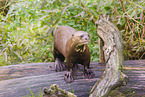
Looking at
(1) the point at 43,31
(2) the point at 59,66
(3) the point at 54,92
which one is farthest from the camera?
(1) the point at 43,31

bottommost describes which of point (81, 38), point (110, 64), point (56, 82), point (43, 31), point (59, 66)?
point (56, 82)

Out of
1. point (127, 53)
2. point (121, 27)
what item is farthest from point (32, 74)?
point (121, 27)

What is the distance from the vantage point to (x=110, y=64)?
4.64 ft

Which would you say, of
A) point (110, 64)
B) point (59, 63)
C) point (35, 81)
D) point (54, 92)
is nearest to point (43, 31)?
point (59, 63)

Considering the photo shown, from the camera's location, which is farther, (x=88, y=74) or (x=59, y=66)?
(x=59, y=66)

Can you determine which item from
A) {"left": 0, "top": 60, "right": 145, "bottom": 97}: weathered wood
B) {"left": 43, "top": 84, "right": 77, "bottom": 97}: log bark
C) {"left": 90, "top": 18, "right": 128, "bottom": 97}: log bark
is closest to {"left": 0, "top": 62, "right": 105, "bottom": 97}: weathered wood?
{"left": 0, "top": 60, "right": 145, "bottom": 97}: weathered wood

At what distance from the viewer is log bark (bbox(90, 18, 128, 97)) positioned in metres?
1.19

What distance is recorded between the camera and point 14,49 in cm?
333

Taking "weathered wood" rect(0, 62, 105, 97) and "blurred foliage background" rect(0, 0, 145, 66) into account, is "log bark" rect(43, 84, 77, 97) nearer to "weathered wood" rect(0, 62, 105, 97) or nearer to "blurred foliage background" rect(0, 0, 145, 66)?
"weathered wood" rect(0, 62, 105, 97)

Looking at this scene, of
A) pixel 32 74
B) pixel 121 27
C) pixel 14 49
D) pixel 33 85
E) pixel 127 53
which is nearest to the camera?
Result: pixel 33 85

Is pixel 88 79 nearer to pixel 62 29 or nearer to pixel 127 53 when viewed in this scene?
pixel 62 29

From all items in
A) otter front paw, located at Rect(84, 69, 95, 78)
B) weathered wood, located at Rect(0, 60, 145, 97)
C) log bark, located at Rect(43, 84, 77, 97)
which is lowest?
weathered wood, located at Rect(0, 60, 145, 97)

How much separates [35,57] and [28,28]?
0.61 metres

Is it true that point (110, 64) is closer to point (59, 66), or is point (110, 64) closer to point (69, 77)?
point (69, 77)
